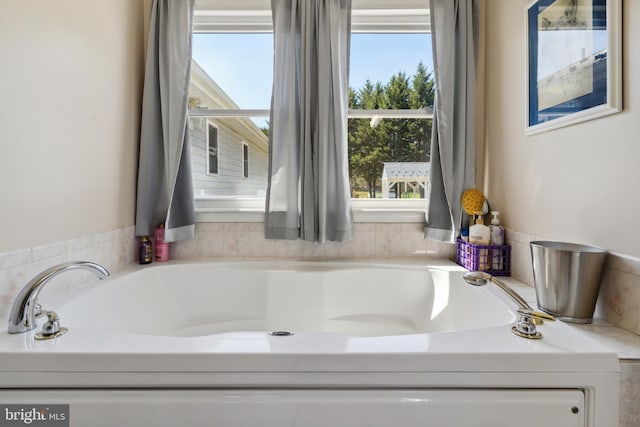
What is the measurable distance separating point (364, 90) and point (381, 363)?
1.79 meters

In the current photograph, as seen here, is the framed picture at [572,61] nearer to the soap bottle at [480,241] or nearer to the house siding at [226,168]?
the soap bottle at [480,241]

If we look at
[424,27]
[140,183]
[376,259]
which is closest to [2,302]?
[140,183]

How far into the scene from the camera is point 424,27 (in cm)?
216

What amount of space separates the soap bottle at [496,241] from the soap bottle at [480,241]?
28 millimetres

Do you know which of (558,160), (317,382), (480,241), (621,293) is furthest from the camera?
(480,241)

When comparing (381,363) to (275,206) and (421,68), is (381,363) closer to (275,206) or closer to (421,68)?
(275,206)

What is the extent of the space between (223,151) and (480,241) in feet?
5.60

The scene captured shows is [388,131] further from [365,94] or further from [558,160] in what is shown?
[558,160]

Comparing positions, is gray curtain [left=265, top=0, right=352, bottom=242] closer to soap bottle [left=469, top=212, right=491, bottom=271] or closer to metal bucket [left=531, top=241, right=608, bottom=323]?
soap bottle [left=469, top=212, right=491, bottom=271]

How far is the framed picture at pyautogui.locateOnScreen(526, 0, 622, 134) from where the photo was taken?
112 centimetres

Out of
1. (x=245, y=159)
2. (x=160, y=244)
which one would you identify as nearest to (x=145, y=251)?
(x=160, y=244)

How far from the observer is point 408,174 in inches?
87.4

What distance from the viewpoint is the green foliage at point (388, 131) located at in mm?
2184

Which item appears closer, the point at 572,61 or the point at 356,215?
the point at 572,61
